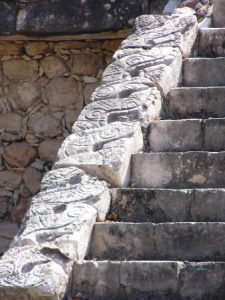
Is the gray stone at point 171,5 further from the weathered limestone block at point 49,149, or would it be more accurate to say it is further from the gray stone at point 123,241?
the gray stone at point 123,241

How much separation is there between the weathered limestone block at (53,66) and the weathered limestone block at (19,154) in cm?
61

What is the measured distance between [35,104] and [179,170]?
3.65 meters

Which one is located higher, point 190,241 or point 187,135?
point 187,135

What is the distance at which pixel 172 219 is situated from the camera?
13.4ft

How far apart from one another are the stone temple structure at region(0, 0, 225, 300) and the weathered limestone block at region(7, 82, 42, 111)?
171 centimetres

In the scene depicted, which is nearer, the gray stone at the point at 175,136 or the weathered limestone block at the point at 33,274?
the weathered limestone block at the point at 33,274

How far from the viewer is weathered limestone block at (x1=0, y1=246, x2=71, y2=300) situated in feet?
11.9

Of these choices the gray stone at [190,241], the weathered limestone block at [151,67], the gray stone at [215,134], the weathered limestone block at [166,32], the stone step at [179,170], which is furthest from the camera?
the weathered limestone block at [166,32]

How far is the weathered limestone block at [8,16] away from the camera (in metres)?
7.19

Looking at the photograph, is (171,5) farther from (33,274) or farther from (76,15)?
(33,274)

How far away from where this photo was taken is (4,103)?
782cm

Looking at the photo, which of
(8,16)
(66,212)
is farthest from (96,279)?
(8,16)

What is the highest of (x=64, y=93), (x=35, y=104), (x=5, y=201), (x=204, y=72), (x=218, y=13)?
(x=218, y=13)

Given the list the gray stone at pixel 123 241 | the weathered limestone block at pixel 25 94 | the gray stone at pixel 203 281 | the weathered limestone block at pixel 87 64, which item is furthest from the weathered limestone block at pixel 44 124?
the gray stone at pixel 203 281
